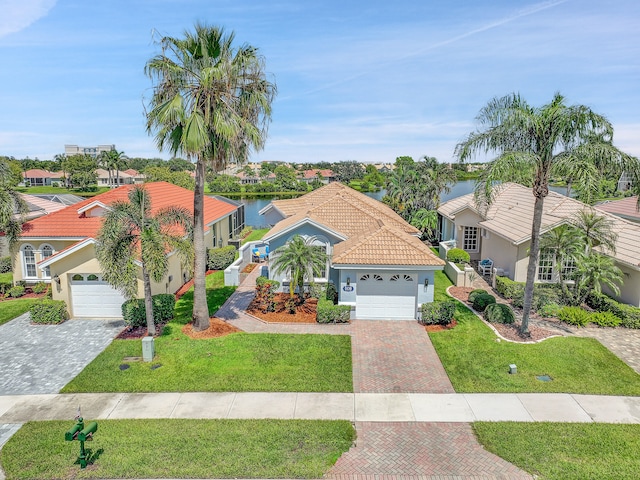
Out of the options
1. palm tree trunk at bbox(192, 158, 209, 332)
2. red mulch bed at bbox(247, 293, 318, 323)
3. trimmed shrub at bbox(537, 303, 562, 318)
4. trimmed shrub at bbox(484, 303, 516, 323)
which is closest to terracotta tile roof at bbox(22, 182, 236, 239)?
palm tree trunk at bbox(192, 158, 209, 332)

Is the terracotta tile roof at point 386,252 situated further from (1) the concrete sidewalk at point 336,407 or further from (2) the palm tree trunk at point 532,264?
(1) the concrete sidewalk at point 336,407

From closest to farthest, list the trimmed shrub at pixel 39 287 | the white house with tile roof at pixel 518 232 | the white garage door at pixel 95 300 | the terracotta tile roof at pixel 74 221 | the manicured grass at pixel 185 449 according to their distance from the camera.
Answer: the manicured grass at pixel 185 449 → the white garage door at pixel 95 300 → the white house with tile roof at pixel 518 232 → the trimmed shrub at pixel 39 287 → the terracotta tile roof at pixel 74 221

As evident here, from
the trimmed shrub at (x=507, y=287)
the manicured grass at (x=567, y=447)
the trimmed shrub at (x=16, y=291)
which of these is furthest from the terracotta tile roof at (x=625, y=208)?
the trimmed shrub at (x=16, y=291)

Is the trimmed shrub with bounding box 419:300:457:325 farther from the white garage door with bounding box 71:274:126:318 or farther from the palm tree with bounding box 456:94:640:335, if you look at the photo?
the white garage door with bounding box 71:274:126:318

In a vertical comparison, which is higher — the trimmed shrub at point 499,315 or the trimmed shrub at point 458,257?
the trimmed shrub at point 458,257

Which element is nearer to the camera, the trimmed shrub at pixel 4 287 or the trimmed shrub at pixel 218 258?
the trimmed shrub at pixel 4 287

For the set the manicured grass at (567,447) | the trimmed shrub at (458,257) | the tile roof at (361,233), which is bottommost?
the manicured grass at (567,447)

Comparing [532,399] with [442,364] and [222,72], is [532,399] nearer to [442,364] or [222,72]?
[442,364]
